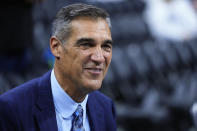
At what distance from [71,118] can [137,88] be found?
3.59m

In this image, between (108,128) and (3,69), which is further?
(3,69)

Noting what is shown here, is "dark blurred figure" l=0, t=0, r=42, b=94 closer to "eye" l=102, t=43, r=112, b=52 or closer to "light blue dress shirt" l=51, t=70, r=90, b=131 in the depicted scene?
"light blue dress shirt" l=51, t=70, r=90, b=131

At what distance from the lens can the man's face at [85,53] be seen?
1.74 meters

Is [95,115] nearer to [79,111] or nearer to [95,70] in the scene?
[79,111]

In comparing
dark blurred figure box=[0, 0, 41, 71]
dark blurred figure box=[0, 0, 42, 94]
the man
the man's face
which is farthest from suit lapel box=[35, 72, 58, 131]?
dark blurred figure box=[0, 0, 41, 71]

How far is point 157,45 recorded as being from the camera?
6.08 m

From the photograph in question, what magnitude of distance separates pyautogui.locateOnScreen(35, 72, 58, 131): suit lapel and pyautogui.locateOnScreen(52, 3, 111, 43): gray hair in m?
0.23

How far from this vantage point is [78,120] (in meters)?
1.87

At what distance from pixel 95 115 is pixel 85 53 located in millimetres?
353

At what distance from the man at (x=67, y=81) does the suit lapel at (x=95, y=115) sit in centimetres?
5

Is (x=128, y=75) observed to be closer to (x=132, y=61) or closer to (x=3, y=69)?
(x=132, y=61)

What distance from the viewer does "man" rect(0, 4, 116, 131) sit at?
68.8 inches

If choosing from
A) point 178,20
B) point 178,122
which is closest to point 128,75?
point 178,122

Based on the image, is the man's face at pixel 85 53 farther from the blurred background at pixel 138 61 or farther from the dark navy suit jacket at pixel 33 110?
the blurred background at pixel 138 61
